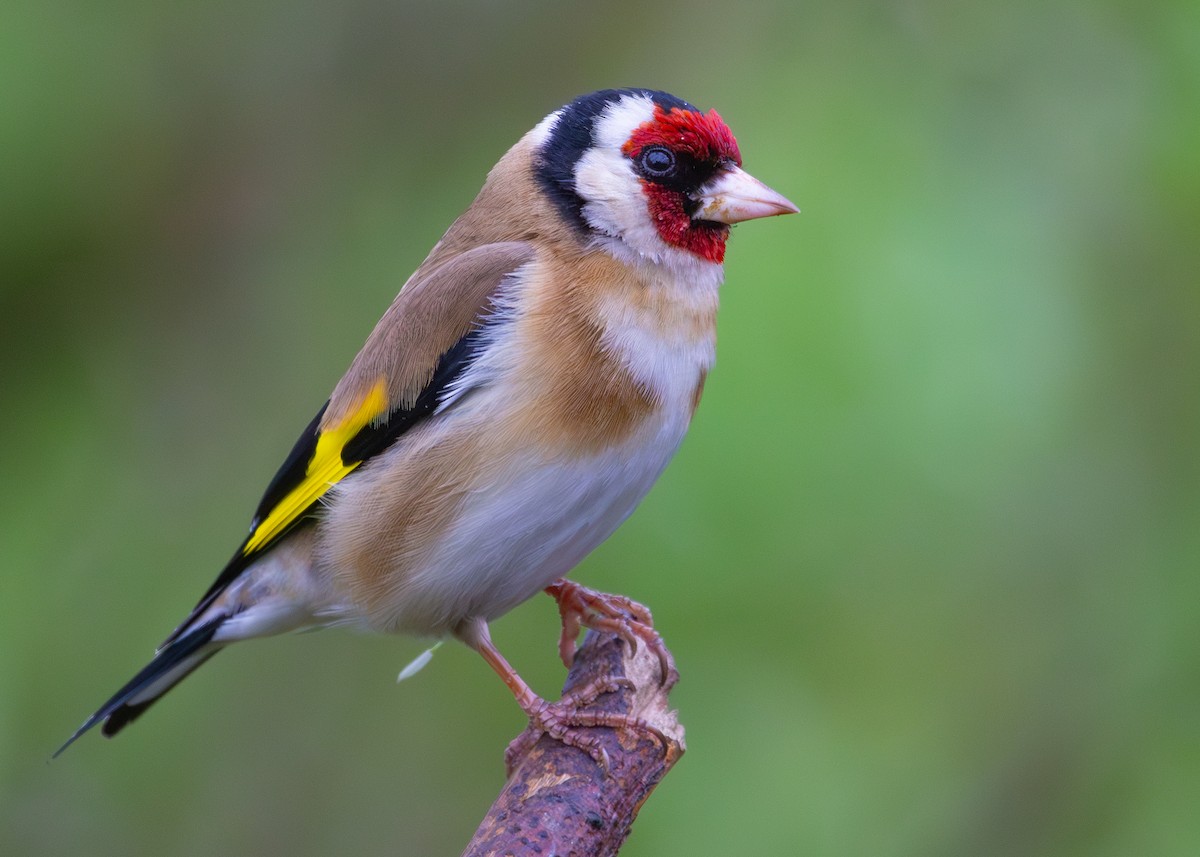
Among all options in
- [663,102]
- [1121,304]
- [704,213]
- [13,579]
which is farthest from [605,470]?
[13,579]

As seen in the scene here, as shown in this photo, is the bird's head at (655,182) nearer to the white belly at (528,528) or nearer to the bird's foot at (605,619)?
the white belly at (528,528)

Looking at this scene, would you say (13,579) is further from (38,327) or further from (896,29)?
(896,29)

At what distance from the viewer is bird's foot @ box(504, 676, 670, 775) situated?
2.82 m

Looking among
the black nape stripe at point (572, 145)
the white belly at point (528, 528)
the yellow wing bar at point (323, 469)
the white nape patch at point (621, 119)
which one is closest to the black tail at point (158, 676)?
the yellow wing bar at point (323, 469)

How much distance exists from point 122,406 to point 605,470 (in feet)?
7.16

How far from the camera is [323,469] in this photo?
3.19 m

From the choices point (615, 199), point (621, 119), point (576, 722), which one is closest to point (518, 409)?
point (615, 199)

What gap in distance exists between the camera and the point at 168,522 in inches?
172

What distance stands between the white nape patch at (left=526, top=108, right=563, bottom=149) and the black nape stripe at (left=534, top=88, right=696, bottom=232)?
2 cm

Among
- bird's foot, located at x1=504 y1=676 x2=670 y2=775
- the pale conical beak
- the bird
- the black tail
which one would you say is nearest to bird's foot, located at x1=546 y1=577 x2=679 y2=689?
the bird

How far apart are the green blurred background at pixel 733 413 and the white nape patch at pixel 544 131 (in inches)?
26.8

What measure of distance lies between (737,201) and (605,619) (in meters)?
1.03

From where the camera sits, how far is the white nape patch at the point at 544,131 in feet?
10.8

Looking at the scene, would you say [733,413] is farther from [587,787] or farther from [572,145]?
[587,787]
